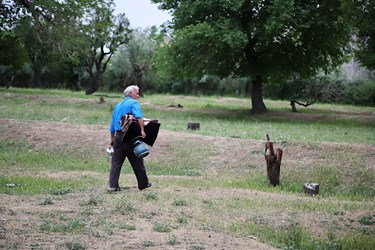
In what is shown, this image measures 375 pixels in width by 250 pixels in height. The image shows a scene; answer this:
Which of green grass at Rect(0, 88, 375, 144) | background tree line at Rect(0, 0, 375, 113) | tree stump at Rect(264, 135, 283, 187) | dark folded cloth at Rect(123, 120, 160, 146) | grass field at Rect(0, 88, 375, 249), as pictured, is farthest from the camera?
background tree line at Rect(0, 0, 375, 113)

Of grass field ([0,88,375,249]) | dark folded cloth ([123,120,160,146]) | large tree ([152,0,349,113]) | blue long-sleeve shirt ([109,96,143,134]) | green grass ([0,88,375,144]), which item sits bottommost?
grass field ([0,88,375,249])

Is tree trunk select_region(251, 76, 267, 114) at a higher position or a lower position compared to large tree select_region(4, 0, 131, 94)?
lower

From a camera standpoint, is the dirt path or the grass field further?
the grass field

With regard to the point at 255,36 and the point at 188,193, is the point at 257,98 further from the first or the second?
the point at 188,193

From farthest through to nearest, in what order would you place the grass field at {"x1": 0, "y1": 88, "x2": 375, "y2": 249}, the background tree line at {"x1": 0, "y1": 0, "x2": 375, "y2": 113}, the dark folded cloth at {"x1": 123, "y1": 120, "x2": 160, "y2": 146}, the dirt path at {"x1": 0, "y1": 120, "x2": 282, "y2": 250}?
the background tree line at {"x1": 0, "y1": 0, "x2": 375, "y2": 113} → the dark folded cloth at {"x1": 123, "y1": 120, "x2": 160, "y2": 146} → the grass field at {"x1": 0, "y1": 88, "x2": 375, "y2": 249} → the dirt path at {"x1": 0, "y1": 120, "x2": 282, "y2": 250}

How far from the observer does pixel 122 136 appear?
10.3 meters

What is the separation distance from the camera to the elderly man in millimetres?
10148

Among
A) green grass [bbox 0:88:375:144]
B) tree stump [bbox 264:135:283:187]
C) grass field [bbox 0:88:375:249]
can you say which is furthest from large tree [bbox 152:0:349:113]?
tree stump [bbox 264:135:283:187]

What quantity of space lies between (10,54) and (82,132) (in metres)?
29.5

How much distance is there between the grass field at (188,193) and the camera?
722cm

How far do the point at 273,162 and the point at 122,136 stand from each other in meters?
3.95

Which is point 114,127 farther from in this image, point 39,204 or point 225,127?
point 225,127

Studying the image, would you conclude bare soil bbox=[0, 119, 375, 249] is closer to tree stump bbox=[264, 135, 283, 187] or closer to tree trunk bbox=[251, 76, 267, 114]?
tree stump bbox=[264, 135, 283, 187]

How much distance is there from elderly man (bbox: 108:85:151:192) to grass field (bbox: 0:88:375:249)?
0.30 m
